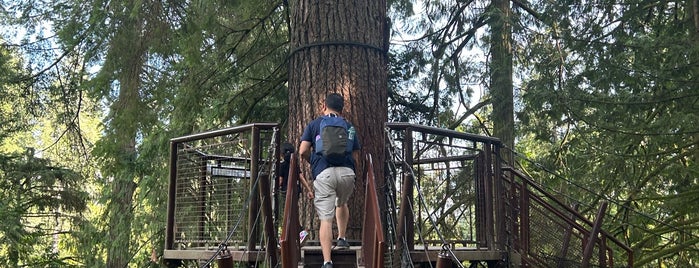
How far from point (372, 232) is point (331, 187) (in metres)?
0.61

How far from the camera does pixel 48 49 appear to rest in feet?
37.9

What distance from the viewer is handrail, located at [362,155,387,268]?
4.05 metres

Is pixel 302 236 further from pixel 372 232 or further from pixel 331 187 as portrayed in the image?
pixel 372 232

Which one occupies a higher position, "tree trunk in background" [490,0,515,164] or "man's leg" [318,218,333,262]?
"tree trunk in background" [490,0,515,164]

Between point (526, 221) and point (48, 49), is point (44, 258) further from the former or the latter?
point (526, 221)

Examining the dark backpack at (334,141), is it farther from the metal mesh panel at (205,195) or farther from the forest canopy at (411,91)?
the forest canopy at (411,91)

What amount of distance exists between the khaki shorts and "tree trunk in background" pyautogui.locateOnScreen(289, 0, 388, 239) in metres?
1.22

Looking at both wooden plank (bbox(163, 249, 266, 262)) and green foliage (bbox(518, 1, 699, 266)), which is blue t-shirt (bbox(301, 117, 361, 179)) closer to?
wooden plank (bbox(163, 249, 266, 262))

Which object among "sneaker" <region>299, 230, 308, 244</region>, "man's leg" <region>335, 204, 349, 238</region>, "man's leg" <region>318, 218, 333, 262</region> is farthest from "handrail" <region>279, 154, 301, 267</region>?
"sneaker" <region>299, 230, 308, 244</region>

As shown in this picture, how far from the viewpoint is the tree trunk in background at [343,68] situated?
6.60 meters

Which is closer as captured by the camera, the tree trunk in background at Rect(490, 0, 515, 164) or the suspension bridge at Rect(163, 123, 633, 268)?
the suspension bridge at Rect(163, 123, 633, 268)

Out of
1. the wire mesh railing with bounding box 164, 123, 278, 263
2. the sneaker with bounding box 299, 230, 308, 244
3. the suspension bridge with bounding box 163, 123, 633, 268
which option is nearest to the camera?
the suspension bridge with bounding box 163, 123, 633, 268

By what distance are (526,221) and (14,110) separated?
975 cm

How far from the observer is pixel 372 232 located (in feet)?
15.4
